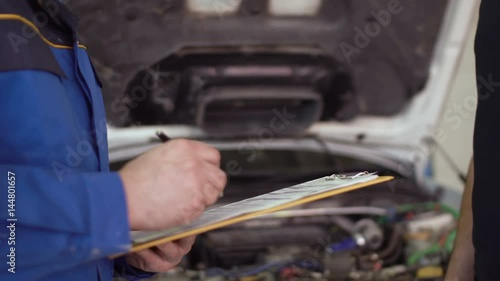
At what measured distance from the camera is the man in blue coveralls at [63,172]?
0.58 metres

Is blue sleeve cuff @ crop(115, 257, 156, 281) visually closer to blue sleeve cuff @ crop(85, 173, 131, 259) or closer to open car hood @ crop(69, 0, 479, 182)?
blue sleeve cuff @ crop(85, 173, 131, 259)

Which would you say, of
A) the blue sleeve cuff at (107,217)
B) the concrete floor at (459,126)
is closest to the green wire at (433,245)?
the concrete floor at (459,126)

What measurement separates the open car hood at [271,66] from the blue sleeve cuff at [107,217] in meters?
0.81

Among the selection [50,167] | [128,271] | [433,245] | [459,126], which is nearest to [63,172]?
[50,167]

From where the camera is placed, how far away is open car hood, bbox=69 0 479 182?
4.66 feet

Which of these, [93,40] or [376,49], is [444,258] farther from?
[93,40]

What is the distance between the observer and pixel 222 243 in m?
1.69

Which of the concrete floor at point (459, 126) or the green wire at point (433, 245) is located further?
the concrete floor at point (459, 126)

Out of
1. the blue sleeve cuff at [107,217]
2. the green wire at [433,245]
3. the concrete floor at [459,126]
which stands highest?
the blue sleeve cuff at [107,217]

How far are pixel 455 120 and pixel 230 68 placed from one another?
39.9 inches

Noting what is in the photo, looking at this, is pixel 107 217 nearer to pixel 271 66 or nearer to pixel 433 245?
pixel 271 66

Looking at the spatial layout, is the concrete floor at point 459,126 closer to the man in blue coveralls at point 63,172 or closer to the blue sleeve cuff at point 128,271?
the blue sleeve cuff at point 128,271

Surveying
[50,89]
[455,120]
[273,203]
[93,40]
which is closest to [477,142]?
[273,203]

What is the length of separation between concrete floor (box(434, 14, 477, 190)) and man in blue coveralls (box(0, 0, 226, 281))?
157 cm
